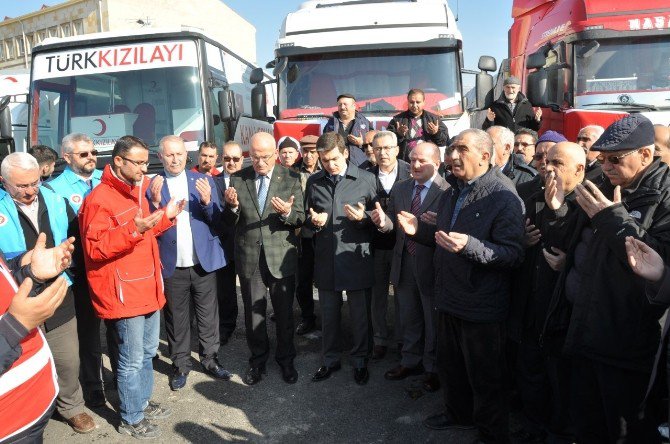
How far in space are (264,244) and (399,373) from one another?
5.06ft

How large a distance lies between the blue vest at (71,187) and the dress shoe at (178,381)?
1.55 m

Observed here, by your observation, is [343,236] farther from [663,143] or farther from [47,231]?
[663,143]

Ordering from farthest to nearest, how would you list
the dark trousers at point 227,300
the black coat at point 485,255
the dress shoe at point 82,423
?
the dark trousers at point 227,300 → the dress shoe at point 82,423 → the black coat at point 485,255

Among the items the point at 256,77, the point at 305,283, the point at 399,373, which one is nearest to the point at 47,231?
the point at 305,283

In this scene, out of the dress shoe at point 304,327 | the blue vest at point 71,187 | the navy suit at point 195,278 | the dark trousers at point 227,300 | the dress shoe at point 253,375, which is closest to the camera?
the blue vest at point 71,187

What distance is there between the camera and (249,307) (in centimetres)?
438

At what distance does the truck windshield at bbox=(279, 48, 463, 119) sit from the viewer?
6660 millimetres

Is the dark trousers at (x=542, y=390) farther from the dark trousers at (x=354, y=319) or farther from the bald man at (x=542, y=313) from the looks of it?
the dark trousers at (x=354, y=319)

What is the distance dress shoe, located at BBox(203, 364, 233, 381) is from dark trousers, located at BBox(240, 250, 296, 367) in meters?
0.23

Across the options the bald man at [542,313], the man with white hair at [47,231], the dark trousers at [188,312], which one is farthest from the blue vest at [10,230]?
the bald man at [542,313]

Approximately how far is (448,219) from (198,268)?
215 cm

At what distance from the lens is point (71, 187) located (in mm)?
4082

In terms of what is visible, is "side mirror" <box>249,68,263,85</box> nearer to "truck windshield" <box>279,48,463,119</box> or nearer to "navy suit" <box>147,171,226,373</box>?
"truck windshield" <box>279,48,463,119</box>

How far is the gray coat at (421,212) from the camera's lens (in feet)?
13.3
